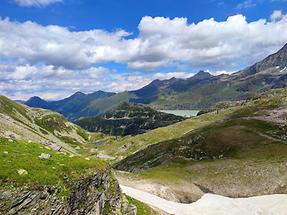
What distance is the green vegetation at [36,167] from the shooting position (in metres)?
28.5

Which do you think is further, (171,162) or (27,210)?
(171,162)

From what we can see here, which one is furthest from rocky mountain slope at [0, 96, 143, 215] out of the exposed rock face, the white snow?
the white snow

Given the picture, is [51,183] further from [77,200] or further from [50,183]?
[77,200]

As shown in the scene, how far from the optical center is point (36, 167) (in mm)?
30359

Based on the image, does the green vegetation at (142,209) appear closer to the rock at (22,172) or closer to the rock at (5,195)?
the rock at (22,172)

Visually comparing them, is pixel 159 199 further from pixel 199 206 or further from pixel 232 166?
pixel 232 166

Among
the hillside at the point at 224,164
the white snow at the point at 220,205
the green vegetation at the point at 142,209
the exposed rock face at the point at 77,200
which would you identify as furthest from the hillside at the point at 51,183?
the hillside at the point at 224,164

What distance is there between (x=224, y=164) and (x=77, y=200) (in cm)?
5451

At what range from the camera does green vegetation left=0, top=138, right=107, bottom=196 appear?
2848cm

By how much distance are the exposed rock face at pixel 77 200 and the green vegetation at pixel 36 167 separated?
0.67 meters

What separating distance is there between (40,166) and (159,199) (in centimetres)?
3142

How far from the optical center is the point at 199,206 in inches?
2363

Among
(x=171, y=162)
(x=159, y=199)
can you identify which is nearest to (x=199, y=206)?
(x=159, y=199)

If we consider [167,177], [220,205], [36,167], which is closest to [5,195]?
[36,167]
